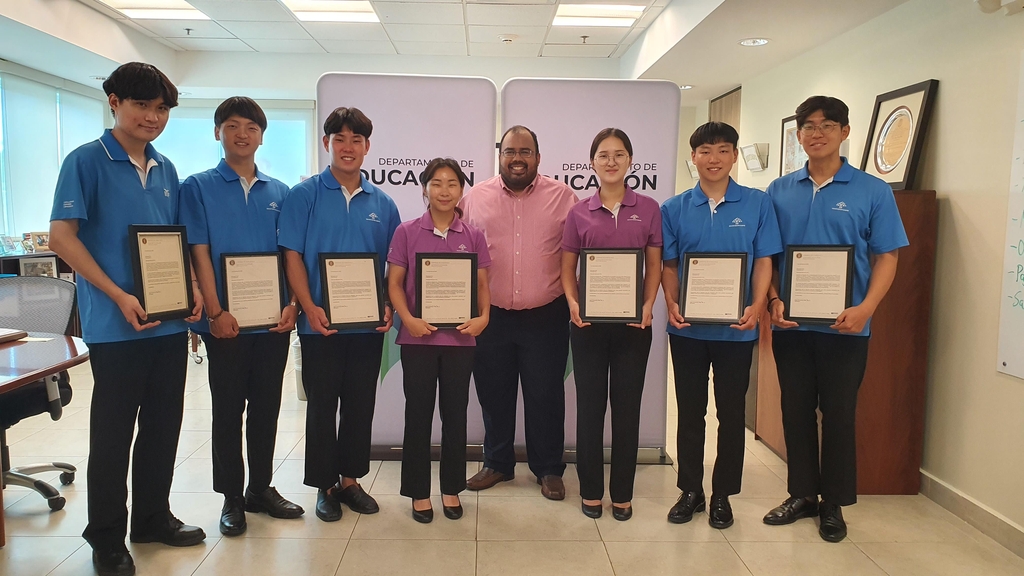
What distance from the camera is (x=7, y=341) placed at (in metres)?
2.67

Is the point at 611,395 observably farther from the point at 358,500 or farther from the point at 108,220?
the point at 108,220

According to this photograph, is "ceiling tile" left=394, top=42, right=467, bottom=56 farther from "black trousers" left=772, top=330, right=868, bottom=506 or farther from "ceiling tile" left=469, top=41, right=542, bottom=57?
"black trousers" left=772, top=330, right=868, bottom=506

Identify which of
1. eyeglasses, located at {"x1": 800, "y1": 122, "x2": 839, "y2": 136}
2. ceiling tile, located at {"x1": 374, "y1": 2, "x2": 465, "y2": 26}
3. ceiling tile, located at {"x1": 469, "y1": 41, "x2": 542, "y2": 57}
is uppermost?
ceiling tile, located at {"x1": 469, "y1": 41, "x2": 542, "y2": 57}

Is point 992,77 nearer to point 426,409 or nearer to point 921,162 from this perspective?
point 921,162

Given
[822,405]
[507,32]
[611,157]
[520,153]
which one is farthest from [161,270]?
[507,32]

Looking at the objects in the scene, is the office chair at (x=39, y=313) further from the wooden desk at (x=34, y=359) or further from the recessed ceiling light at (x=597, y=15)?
the recessed ceiling light at (x=597, y=15)

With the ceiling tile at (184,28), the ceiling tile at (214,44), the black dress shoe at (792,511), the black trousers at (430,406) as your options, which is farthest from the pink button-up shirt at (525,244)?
the ceiling tile at (214,44)

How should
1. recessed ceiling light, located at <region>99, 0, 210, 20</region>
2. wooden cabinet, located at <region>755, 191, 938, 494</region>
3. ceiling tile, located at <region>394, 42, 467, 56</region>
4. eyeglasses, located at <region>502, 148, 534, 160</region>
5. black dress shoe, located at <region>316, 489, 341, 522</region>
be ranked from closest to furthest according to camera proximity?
black dress shoe, located at <region>316, 489, 341, 522</region> → eyeglasses, located at <region>502, 148, 534, 160</region> → wooden cabinet, located at <region>755, 191, 938, 494</region> → recessed ceiling light, located at <region>99, 0, 210, 20</region> → ceiling tile, located at <region>394, 42, 467, 56</region>

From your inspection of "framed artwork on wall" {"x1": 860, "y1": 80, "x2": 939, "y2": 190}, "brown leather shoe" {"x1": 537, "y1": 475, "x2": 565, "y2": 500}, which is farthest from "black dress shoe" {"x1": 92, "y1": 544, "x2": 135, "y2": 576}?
"framed artwork on wall" {"x1": 860, "y1": 80, "x2": 939, "y2": 190}

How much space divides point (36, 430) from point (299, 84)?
5212 mm

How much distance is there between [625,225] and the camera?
2691mm

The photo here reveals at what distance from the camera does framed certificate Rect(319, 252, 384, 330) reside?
254 centimetres

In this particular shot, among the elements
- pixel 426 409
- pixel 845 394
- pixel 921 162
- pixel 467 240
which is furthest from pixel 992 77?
pixel 426 409

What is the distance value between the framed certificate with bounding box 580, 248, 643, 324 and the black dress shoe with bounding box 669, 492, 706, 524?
0.89m
